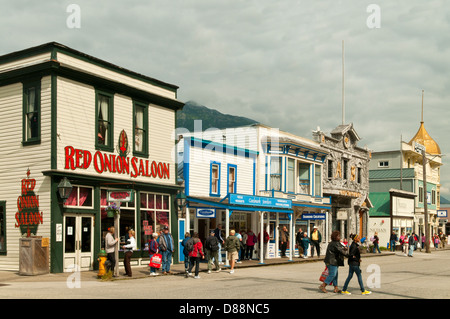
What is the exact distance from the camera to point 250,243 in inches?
1185

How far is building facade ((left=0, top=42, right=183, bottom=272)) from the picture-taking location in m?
20.9

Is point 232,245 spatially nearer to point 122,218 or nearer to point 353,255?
point 122,218

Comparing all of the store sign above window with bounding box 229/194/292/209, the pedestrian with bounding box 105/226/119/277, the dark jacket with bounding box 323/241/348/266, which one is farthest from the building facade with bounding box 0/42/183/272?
the dark jacket with bounding box 323/241/348/266

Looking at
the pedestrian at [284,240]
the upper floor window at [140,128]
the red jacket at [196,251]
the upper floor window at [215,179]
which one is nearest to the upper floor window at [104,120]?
the upper floor window at [140,128]

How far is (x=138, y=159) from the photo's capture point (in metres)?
24.7

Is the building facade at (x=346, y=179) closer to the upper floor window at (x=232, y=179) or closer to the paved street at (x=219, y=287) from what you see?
the upper floor window at (x=232, y=179)

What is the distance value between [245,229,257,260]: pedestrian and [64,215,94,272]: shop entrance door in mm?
10250

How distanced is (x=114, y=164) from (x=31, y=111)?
3.85 m

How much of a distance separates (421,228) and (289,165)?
Result: 118ft

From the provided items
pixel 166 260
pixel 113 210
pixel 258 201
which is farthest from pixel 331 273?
pixel 258 201

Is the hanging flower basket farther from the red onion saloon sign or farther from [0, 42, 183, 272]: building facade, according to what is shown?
the red onion saloon sign

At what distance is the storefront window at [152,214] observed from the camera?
80.9 feet
